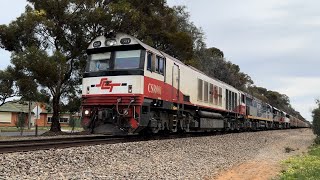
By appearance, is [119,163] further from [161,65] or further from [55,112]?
[55,112]

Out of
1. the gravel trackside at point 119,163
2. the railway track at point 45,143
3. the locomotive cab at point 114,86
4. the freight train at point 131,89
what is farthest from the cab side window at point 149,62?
the gravel trackside at point 119,163

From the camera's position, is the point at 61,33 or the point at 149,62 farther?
the point at 61,33

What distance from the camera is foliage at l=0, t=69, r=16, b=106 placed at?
2361 cm

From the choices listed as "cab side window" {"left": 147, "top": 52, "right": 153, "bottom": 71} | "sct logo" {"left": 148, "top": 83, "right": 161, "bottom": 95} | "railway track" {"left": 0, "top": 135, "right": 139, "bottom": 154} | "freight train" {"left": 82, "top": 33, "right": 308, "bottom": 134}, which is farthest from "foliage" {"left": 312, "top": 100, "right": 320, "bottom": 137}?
"railway track" {"left": 0, "top": 135, "right": 139, "bottom": 154}

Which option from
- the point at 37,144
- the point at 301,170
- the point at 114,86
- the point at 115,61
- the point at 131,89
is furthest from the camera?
the point at 115,61

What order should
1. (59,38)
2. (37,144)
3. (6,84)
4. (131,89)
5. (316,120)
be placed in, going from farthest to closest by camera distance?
1. (316,120)
2. (59,38)
3. (6,84)
4. (131,89)
5. (37,144)

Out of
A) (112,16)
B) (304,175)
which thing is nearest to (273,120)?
(112,16)

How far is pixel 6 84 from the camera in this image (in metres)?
23.8

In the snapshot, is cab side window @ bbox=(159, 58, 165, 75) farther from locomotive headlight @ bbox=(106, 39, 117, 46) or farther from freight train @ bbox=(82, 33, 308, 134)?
locomotive headlight @ bbox=(106, 39, 117, 46)

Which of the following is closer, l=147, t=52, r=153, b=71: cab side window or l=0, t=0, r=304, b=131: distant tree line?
l=147, t=52, r=153, b=71: cab side window

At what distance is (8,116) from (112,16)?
4118 cm

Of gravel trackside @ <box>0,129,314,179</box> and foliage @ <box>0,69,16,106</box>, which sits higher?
foliage @ <box>0,69,16,106</box>

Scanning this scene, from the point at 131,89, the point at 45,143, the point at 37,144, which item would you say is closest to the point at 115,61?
the point at 131,89

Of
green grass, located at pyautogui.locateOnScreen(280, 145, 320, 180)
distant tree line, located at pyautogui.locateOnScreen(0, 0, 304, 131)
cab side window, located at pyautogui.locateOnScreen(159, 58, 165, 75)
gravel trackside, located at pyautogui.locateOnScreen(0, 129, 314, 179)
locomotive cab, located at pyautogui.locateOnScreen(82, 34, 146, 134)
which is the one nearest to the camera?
gravel trackside, located at pyautogui.locateOnScreen(0, 129, 314, 179)
